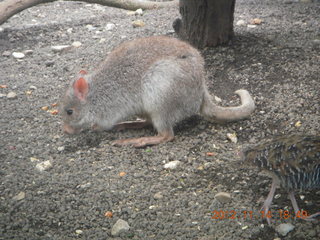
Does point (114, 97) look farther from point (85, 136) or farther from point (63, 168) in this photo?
point (63, 168)

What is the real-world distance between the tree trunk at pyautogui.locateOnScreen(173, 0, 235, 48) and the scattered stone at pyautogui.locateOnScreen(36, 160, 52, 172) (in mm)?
3270

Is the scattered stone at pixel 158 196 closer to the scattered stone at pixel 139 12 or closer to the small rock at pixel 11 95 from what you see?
the small rock at pixel 11 95

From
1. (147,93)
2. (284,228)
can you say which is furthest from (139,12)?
(284,228)

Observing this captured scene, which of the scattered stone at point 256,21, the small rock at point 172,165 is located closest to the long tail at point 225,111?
the small rock at point 172,165

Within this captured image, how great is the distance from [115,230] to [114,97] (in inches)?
83.6

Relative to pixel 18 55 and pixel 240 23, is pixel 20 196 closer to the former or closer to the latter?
pixel 18 55

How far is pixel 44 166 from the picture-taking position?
485 cm

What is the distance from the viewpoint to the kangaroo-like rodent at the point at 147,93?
5.27 m

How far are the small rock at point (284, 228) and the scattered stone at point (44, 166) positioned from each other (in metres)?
2.50

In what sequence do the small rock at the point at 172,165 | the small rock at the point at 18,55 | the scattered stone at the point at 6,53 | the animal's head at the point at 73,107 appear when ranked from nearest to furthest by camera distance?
the small rock at the point at 172,165, the animal's head at the point at 73,107, the small rock at the point at 18,55, the scattered stone at the point at 6,53

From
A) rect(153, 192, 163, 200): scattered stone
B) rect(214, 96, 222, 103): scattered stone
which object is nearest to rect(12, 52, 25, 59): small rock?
rect(214, 96, 222, 103): scattered stone

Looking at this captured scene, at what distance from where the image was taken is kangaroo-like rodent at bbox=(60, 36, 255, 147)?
5270mm

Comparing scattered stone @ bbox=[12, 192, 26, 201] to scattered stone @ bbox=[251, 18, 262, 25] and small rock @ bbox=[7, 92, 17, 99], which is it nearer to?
small rock @ bbox=[7, 92, 17, 99]

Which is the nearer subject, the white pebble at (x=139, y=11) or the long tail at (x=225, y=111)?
the long tail at (x=225, y=111)
